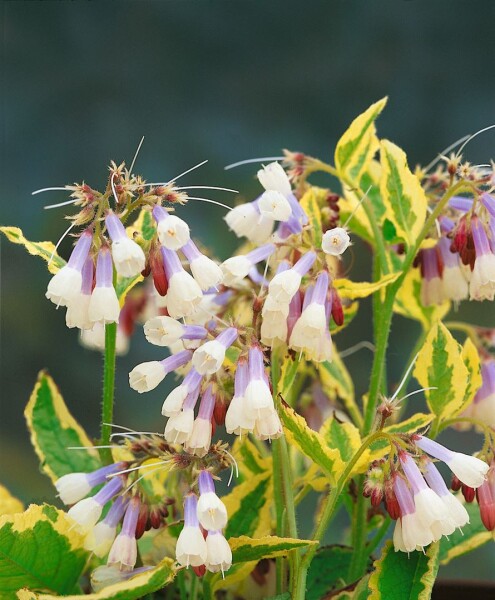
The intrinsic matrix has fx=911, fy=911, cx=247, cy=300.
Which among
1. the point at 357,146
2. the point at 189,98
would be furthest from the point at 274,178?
the point at 189,98

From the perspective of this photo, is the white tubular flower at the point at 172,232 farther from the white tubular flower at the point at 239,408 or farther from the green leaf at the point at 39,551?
the green leaf at the point at 39,551

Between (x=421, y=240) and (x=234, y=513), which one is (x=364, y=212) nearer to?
(x=421, y=240)

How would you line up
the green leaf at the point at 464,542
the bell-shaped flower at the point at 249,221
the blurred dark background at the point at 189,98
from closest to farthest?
1. the bell-shaped flower at the point at 249,221
2. the green leaf at the point at 464,542
3. the blurred dark background at the point at 189,98

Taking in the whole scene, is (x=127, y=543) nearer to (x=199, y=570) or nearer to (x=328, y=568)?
(x=199, y=570)

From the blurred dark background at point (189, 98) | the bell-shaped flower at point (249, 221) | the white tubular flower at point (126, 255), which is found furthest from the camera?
the blurred dark background at point (189, 98)

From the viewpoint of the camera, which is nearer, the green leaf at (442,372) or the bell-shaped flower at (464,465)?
the bell-shaped flower at (464,465)

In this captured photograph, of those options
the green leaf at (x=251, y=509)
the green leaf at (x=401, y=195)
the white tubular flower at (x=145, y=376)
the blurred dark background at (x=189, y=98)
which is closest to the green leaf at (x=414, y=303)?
the green leaf at (x=401, y=195)

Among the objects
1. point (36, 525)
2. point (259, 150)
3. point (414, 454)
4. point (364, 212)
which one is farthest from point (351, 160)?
point (259, 150)

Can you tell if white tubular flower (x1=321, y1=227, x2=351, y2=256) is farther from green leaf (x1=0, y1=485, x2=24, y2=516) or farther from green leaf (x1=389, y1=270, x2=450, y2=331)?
green leaf (x1=0, y1=485, x2=24, y2=516)
